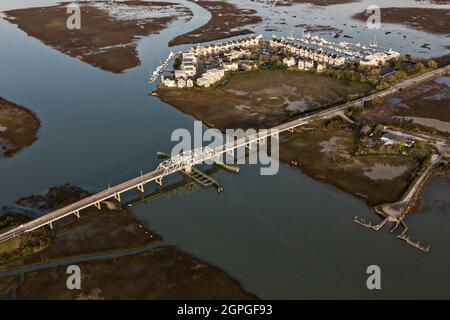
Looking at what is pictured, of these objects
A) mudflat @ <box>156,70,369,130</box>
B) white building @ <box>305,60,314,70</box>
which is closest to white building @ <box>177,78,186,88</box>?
mudflat @ <box>156,70,369,130</box>

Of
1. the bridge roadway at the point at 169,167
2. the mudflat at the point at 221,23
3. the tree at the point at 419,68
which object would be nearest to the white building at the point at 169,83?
the bridge roadway at the point at 169,167

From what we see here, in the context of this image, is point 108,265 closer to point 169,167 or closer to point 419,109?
point 169,167

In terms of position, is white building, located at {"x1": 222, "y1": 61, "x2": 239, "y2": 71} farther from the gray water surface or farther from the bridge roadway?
the bridge roadway

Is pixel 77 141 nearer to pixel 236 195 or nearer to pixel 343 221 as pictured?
pixel 236 195

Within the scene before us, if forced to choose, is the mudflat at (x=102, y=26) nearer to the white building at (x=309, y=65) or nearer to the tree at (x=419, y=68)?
the white building at (x=309, y=65)

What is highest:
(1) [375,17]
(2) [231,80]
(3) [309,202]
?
(1) [375,17]

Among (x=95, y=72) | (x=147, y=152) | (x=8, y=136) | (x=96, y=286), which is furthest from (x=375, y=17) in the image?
(x=96, y=286)

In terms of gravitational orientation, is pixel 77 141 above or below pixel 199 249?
above

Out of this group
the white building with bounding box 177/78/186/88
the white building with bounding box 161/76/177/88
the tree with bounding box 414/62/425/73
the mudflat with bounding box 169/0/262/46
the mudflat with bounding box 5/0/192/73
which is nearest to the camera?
the white building with bounding box 177/78/186/88
